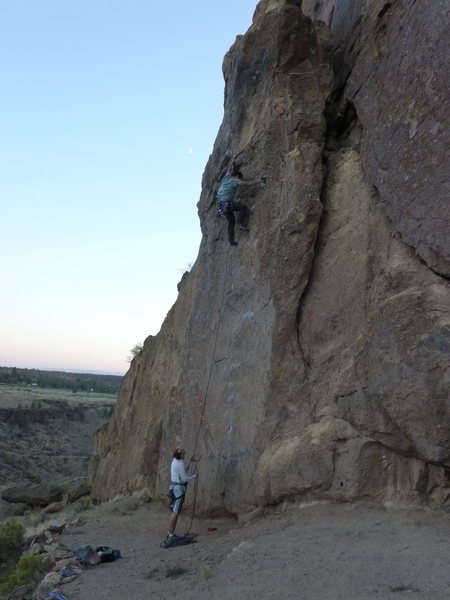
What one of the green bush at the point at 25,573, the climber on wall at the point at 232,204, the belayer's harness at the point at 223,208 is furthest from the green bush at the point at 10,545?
the belayer's harness at the point at 223,208

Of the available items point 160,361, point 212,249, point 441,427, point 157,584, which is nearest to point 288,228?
point 212,249

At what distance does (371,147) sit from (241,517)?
637 centimetres

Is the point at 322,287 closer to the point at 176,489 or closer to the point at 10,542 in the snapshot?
the point at 176,489

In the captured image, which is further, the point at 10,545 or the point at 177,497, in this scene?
the point at 10,545

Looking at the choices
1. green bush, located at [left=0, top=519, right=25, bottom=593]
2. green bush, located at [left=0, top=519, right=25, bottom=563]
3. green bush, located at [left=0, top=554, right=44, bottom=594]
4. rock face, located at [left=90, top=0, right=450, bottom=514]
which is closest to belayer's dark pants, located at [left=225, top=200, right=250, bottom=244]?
rock face, located at [left=90, top=0, right=450, bottom=514]

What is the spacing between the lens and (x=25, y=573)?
10266 mm

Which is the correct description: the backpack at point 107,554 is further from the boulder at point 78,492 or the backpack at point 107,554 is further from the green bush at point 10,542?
the boulder at point 78,492

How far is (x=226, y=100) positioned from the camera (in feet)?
47.4

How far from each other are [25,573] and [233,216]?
7.17 metres

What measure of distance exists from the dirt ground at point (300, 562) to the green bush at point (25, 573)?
46.2 inches

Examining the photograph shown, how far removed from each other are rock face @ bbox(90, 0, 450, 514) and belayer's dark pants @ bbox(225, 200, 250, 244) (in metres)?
0.23

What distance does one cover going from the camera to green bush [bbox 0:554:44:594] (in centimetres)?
1010

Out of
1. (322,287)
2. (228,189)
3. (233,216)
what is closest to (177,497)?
(322,287)

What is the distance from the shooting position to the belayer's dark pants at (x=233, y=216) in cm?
1195
